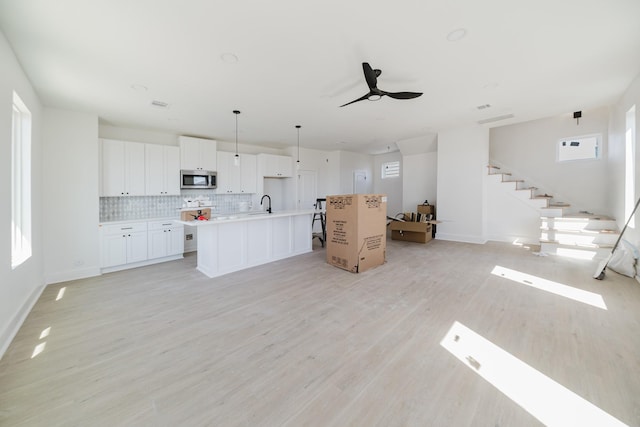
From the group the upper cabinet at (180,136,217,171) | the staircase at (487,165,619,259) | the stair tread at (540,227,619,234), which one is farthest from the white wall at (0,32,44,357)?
the stair tread at (540,227,619,234)

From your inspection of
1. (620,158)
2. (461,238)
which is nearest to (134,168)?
(461,238)

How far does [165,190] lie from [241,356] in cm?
438

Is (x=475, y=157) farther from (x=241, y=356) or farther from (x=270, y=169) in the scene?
(x=241, y=356)

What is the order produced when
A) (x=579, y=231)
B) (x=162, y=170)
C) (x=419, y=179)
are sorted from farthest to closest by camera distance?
1. (x=419, y=179)
2. (x=162, y=170)
3. (x=579, y=231)

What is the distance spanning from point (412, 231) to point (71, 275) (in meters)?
6.79

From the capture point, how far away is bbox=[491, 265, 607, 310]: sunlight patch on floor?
9.25ft

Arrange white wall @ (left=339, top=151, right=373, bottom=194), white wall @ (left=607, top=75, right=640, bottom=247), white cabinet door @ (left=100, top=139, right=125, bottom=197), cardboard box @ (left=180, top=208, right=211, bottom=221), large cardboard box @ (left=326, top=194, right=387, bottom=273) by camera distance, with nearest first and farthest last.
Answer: white wall @ (left=607, top=75, right=640, bottom=247), cardboard box @ (left=180, top=208, right=211, bottom=221), large cardboard box @ (left=326, top=194, right=387, bottom=273), white cabinet door @ (left=100, top=139, right=125, bottom=197), white wall @ (left=339, top=151, right=373, bottom=194)

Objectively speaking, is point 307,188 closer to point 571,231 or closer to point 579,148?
point 571,231

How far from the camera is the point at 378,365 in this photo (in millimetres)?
1816

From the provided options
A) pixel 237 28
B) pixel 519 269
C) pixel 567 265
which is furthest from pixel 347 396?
pixel 567 265

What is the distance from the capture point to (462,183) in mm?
6062

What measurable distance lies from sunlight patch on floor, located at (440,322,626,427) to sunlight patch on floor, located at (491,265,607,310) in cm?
181

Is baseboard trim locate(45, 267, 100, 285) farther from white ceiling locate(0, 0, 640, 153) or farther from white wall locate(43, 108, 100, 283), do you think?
white ceiling locate(0, 0, 640, 153)

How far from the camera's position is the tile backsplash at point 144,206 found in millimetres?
4684
